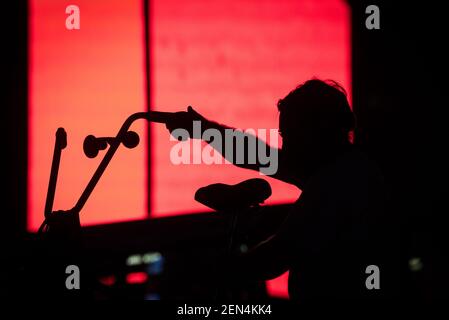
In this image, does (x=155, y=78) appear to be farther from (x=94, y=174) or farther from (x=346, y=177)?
(x=346, y=177)

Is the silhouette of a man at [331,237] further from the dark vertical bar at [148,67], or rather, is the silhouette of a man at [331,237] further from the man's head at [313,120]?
the dark vertical bar at [148,67]

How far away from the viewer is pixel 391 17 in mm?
4230

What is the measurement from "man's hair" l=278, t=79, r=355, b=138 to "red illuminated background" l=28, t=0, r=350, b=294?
5.09 feet

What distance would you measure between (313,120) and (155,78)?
1743mm

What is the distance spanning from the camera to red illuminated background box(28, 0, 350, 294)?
8.75 ft

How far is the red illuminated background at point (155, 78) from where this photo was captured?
2.67 metres

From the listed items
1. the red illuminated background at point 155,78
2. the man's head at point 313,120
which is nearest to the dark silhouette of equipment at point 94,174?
the man's head at point 313,120
